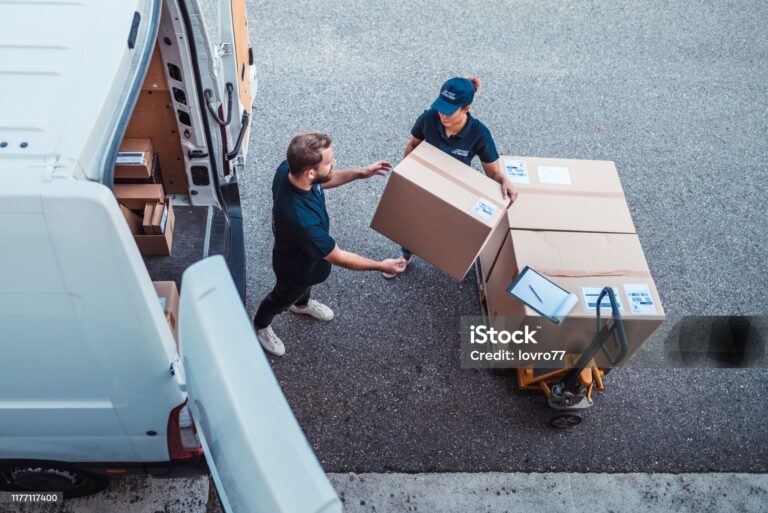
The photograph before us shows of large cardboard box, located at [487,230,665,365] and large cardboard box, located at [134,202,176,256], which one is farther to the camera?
large cardboard box, located at [134,202,176,256]

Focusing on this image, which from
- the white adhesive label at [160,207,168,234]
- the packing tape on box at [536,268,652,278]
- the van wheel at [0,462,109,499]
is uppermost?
the white adhesive label at [160,207,168,234]

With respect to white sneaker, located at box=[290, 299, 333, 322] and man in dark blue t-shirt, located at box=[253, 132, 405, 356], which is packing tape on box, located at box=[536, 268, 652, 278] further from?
white sneaker, located at box=[290, 299, 333, 322]

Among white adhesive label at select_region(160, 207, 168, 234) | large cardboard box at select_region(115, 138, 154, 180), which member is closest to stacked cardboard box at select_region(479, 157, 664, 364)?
white adhesive label at select_region(160, 207, 168, 234)

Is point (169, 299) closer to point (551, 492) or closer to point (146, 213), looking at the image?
point (146, 213)

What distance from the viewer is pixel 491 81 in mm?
5781

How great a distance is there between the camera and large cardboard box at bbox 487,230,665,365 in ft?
11.0

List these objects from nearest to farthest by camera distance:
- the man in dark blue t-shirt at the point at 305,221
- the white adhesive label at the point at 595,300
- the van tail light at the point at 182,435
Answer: the van tail light at the point at 182,435, the man in dark blue t-shirt at the point at 305,221, the white adhesive label at the point at 595,300

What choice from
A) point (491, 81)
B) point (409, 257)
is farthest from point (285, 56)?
point (409, 257)

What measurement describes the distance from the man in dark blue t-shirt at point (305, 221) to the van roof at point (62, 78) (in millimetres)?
863

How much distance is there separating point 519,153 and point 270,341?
272 cm

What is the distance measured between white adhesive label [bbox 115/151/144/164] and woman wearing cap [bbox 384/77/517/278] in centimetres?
159

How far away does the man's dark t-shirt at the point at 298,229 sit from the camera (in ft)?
9.84

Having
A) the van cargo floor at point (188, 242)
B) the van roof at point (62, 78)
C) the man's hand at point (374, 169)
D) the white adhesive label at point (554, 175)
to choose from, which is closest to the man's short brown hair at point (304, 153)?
the man's hand at point (374, 169)

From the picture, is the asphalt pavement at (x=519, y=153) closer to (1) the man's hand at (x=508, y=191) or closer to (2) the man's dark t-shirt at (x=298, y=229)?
(2) the man's dark t-shirt at (x=298, y=229)
